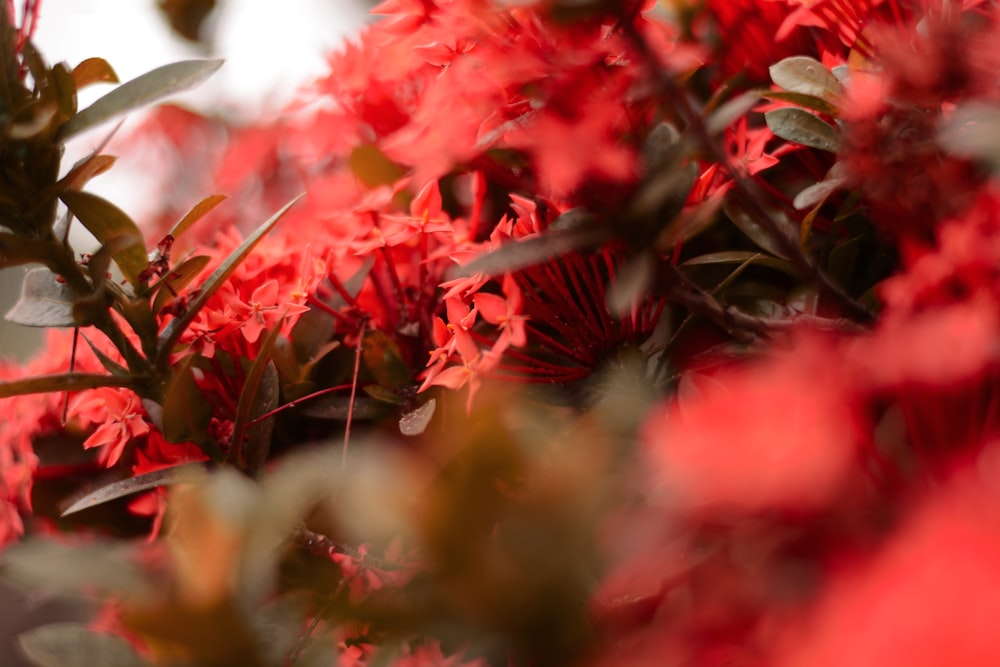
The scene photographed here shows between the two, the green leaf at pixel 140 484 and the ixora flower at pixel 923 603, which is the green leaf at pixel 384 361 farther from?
the ixora flower at pixel 923 603

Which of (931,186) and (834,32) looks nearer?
(931,186)

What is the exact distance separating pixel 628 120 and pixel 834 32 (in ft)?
0.47

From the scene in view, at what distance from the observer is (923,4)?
1.10 ft

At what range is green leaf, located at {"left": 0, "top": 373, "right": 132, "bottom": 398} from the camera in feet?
1.18

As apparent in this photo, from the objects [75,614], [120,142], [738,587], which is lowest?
[75,614]

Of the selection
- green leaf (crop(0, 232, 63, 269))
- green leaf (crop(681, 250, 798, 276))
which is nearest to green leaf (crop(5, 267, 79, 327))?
green leaf (crop(0, 232, 63, 269))

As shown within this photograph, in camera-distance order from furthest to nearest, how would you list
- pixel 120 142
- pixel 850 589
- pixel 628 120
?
pixel 120 142
pixel 628 120
pixel 850 589

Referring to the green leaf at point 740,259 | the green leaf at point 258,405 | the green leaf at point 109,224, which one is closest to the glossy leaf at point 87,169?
the green leaf at point 109,224

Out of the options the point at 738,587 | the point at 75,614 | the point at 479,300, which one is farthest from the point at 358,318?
the point at 75,614

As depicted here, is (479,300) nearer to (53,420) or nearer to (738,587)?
(738,587)

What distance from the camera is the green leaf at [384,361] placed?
1.38 feet

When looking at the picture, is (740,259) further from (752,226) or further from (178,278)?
(178,278)

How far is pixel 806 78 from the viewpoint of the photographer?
34 cm

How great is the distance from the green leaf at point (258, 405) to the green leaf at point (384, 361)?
5 cm
